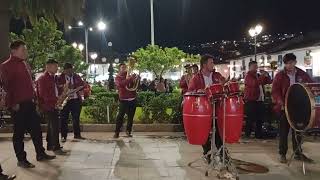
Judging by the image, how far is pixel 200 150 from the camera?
9.65 metres

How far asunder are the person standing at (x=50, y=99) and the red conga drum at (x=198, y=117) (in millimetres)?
3120

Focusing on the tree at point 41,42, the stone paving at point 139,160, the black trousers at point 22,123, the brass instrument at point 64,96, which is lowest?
the stone paving at point 139,160

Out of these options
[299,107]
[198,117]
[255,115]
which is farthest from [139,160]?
[255,115]

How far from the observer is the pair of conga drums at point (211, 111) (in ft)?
23.5

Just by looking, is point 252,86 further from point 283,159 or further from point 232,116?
point 232,116

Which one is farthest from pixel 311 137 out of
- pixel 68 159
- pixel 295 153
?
pixel 68 159

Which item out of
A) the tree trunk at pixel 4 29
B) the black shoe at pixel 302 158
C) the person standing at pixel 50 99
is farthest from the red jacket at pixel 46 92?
the black shoe at pixel 302 158

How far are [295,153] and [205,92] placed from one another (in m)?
2.26

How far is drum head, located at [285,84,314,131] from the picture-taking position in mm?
7363

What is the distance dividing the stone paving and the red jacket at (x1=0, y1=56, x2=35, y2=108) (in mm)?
1113

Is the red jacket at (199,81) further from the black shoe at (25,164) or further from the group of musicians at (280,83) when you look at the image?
the black shoe at (25,164)

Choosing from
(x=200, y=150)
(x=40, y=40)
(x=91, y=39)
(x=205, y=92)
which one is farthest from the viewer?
(x=91, y=39)

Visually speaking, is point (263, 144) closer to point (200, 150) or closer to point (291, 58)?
point (200, 150)

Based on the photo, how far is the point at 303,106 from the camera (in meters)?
7.56
